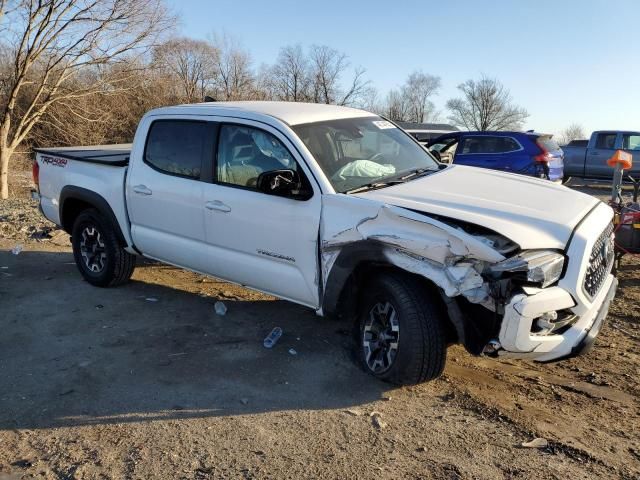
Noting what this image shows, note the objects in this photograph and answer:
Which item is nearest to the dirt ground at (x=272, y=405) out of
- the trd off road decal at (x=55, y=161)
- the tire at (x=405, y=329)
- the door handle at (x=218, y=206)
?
the tire at (x=405, y=329)

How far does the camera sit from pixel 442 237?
11.1ft

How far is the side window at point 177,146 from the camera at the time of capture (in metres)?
4.89

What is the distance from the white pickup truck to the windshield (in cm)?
2

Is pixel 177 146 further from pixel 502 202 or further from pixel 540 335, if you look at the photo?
pixel 540 335

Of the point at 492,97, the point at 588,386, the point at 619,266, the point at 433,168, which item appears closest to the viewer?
the point at 588,386

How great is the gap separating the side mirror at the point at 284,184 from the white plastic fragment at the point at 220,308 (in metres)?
1.73

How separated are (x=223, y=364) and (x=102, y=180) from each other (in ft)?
8.64

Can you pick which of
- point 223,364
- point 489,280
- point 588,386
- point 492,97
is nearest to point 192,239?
point 223,364

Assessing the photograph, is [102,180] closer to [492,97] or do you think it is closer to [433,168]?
[433,168]

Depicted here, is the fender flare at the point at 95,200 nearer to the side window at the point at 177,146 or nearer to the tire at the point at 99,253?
the tire at the point at 99,253

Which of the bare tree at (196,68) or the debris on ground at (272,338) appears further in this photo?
the bare tree at (196,68)

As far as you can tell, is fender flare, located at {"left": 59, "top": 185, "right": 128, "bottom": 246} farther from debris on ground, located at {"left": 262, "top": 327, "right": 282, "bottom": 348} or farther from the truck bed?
debris on ground, located at {"left": 262, "top": 327, "right": 282, "bottom": 348}

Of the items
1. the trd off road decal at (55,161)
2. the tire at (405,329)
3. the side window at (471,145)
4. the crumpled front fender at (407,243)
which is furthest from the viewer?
the side window at (471,145)

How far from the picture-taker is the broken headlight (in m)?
3.16
